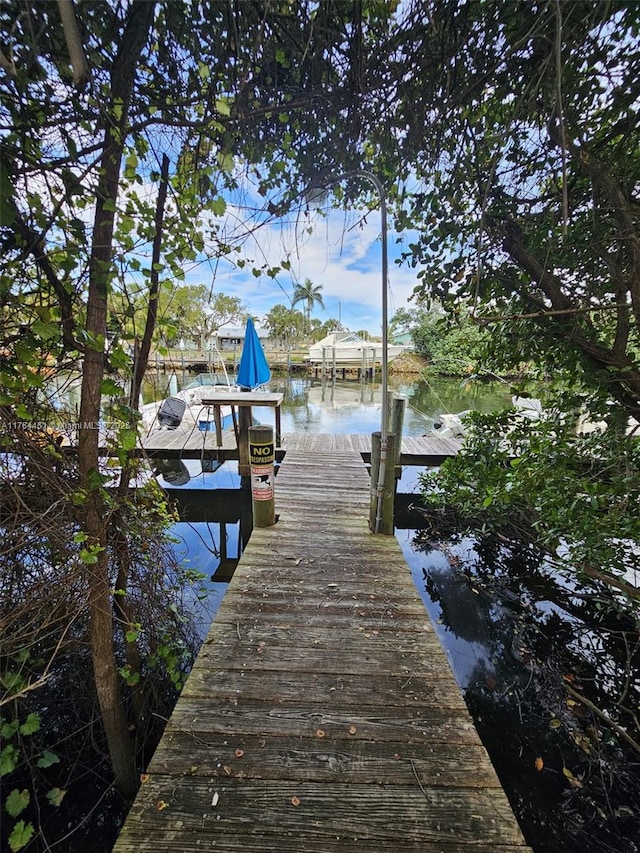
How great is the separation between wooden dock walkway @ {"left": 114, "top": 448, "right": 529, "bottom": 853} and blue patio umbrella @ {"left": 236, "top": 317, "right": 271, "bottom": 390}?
4629mm

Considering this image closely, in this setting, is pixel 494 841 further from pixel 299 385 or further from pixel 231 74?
pixel 299 385

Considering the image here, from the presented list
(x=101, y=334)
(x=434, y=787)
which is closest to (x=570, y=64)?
(x=101, y=334)

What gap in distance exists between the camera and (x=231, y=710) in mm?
1438

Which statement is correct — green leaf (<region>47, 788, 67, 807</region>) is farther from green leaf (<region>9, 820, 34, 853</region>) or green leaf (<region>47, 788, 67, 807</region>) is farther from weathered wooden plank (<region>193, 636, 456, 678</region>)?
weathered wooden plank (<region>193, 636, 456, 678</region>)

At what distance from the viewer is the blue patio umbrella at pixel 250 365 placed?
6.39 metres

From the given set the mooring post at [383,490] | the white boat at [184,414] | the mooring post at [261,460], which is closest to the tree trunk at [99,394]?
the mooring post at [261,460]

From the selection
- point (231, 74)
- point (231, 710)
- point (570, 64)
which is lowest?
point (231, 710)

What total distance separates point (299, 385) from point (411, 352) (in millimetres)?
6794

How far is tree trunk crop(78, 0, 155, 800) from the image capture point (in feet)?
3.66

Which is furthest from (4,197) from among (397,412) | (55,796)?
(397,412)

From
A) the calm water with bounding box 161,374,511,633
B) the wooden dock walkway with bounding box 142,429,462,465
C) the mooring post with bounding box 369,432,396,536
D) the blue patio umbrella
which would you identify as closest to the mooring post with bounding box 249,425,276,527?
the calm water with bounding box 161,374,511,633

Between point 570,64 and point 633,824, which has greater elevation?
point 570,64

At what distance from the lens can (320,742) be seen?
1.32m

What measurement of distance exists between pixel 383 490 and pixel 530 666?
1.79 meters
